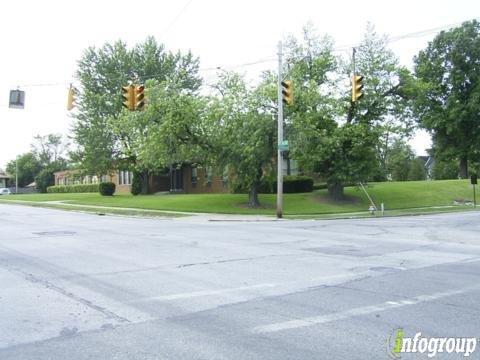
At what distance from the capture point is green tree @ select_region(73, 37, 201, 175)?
175 feet

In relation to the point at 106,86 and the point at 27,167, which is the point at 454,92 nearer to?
the point at 106,86

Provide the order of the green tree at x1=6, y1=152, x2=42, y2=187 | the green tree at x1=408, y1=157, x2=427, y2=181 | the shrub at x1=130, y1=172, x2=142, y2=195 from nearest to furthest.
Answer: the shrub at x1=130, y1=172, x2=142, y2=195
the green tree at x1=408, y1=157, x2=427, y2=181
the green tree at x1=6, y1=152, x2=42, y2=187

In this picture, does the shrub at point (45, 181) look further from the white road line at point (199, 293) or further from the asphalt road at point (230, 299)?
the white road line at point (199, 293)

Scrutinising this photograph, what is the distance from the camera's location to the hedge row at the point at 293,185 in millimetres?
45531

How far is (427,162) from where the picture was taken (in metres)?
109

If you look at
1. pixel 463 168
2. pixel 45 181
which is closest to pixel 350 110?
pixel 463 168

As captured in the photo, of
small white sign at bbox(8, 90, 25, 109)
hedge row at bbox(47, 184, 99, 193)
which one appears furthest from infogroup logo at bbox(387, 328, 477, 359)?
hedge row at bbox(47, 184, 99, 193)

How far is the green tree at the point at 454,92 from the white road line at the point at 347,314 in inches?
2172

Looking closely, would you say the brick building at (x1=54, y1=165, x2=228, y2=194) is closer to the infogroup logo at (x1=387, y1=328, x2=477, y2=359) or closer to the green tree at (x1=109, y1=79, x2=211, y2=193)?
the green tree at (x1=109, y1=79, x2=211, y2=193)

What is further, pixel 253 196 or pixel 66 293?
pixel 253 196

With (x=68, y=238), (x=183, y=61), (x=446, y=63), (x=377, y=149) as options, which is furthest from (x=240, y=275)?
(x=446, y=63)

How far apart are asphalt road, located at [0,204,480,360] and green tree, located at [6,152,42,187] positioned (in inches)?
4508

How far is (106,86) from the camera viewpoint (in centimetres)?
5475

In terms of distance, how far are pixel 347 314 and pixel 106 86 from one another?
51493mm
